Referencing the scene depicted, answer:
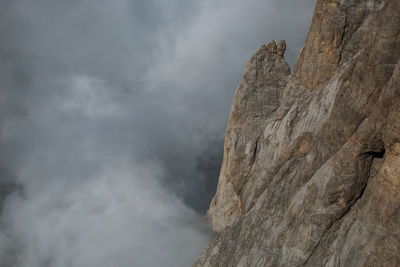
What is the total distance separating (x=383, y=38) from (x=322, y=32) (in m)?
18.1

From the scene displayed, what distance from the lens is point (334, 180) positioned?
23344 millimetres

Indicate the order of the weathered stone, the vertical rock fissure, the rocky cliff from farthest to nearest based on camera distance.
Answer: the weathered stone < the vertical rock fissure < the rocky cliff

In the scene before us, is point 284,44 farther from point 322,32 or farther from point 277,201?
point 277,201

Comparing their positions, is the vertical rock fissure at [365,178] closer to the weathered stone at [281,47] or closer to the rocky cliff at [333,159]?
the rocky cliff at [333,159]

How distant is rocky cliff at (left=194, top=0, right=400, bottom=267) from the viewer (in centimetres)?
1881

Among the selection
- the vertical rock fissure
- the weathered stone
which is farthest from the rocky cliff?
the weathered stone

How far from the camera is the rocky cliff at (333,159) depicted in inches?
741

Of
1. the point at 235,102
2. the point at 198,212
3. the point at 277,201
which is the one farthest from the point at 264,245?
the point at 198,212

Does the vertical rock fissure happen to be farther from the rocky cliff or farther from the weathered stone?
the weathered stone

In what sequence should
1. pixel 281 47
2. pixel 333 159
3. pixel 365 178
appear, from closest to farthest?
pixel 365 178 → pixel 333 159 → pixel 281 47

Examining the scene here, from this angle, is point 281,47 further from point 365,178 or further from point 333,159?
point 365,178

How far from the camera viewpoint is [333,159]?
956 inches

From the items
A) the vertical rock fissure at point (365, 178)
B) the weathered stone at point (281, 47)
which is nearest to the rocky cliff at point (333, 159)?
the vertical rock fissure at point (365, 178)

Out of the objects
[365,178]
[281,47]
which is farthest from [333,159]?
[281,47]
